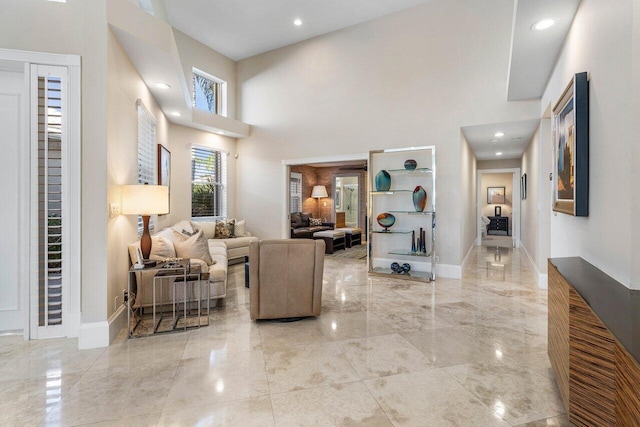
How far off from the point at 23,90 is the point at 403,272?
197 inches

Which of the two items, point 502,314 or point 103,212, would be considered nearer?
point 103,212

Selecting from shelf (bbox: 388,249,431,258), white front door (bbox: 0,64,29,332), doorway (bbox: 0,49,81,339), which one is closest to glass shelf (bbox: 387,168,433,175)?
shelf (bbox: 388,249,431,258)

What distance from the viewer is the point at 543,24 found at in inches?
105

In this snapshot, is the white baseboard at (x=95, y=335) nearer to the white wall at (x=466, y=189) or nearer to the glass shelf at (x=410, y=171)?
the glass shelf at (x=410, y=171)

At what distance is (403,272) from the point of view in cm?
508

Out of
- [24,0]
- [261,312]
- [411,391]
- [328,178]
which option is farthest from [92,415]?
[328,178]

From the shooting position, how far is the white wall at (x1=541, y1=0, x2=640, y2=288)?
1511 millimetres

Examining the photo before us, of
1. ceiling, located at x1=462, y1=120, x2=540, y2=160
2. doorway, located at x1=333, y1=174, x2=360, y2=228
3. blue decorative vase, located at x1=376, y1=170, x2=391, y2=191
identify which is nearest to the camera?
ceiling, located at x1=462, y1=120, x2=540, y2=160

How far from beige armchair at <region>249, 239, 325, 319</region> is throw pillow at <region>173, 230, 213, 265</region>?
40.9 inches

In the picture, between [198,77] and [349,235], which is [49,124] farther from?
[349,235]

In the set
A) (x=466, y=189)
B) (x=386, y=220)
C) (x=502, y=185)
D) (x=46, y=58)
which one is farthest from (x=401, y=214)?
(x=502, y=185)

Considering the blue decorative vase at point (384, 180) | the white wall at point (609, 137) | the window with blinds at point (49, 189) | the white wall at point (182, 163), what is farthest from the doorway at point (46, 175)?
the blue decorative vase at point (384, 180)

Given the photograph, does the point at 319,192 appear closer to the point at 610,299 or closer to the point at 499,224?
the point at 499,224

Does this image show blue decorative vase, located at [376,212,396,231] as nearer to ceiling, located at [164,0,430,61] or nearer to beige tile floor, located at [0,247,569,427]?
beige tile floor, located at [0,247,569,427]
